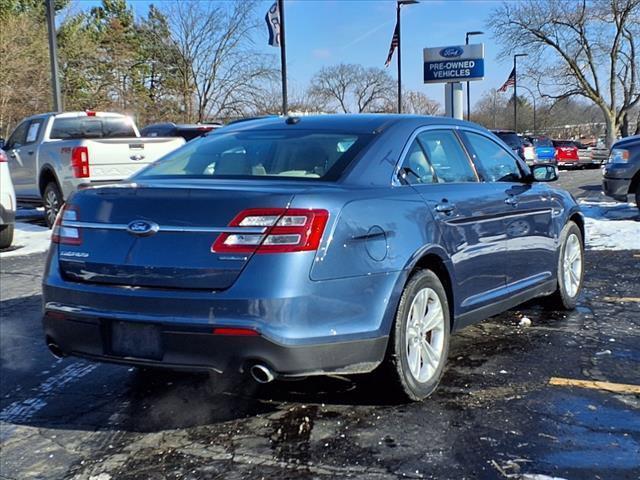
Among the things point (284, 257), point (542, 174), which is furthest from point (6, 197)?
point (284, 257)

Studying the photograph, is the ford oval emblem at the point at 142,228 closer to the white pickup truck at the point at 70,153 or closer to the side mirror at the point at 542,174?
the side mirror at the point at 542,174

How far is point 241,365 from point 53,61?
14.5 m

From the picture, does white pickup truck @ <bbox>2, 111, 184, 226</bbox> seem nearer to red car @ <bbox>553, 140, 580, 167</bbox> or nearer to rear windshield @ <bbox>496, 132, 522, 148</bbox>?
rear windshield @ <bbox>496, 132, 522, 148</bbox>

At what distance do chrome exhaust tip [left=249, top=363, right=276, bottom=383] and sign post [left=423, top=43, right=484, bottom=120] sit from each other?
23.2 meters

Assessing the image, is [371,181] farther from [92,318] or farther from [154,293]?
[92,318]

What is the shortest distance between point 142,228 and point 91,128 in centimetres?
996

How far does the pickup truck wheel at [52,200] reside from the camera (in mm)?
11047

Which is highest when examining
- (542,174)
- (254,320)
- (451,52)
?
(451,52)

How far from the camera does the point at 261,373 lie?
10.2 feet

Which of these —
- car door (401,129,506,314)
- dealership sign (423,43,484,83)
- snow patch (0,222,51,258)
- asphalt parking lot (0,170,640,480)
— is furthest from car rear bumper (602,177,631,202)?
dealership sign (423,43,484,83)

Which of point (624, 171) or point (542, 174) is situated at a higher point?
point (542, 174)

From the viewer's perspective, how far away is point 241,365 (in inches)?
122

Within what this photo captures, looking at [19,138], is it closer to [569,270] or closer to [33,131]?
[33,131]

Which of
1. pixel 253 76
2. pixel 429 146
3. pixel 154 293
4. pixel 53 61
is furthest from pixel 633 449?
pixel 253 76
